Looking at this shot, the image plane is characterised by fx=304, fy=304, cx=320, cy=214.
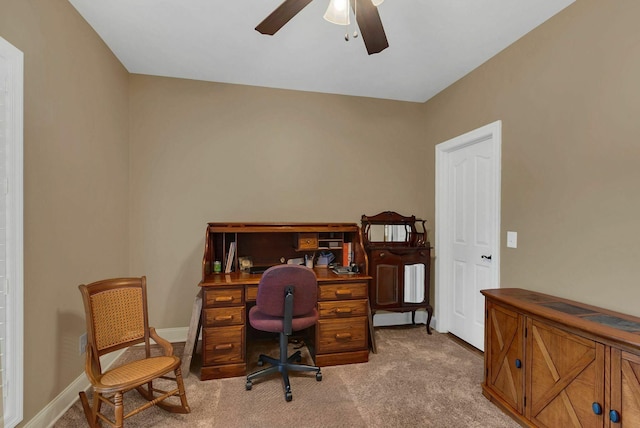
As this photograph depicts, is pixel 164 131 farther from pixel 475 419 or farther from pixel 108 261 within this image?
pixel 475 419

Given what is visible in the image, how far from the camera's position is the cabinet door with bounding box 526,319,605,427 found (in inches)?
57.6

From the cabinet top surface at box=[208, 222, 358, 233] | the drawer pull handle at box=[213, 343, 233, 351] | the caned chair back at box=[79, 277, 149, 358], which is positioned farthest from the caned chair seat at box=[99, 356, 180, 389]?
the cabinet top surface at box=[208, 222, 358, 233]

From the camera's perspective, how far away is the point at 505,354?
2.03 meters

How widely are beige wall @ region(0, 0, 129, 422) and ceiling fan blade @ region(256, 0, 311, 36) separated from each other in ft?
4.33

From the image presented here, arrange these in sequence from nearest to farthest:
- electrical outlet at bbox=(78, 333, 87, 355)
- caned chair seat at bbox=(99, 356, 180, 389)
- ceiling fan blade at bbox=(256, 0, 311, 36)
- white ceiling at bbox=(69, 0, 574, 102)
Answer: ceiling fan blade at bbox=(256, 0, 311, 36) < caned chair seat at bbox=(99, 356, 180, 389) < white ceiling at bbox=(69, 0, 574, 102) < electrical outlet at bbox=(78, 333, 87, 355)

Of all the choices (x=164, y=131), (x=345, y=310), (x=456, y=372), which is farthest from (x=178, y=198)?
(x=456, y=372)

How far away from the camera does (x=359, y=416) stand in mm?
2006

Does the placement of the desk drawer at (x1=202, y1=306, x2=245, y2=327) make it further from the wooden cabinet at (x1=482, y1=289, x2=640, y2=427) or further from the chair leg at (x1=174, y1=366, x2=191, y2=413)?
the wooden cabinet at (x1=482, y1=289, x2=640, y2=427)

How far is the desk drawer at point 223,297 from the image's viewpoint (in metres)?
2.42

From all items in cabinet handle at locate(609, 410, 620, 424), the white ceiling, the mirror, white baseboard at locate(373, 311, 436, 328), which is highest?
the white ceiling

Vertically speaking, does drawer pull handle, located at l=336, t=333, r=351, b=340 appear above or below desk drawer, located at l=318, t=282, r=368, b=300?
below

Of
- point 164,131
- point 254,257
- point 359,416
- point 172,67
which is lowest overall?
point 359,416

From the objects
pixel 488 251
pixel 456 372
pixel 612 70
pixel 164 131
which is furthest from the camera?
pixel 164 131

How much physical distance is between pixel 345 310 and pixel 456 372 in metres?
1.05
